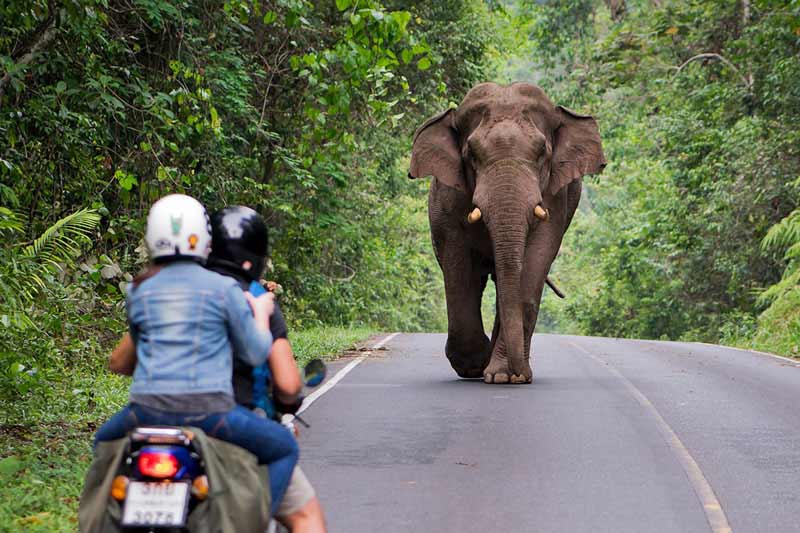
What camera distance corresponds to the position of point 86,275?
49.2 ft

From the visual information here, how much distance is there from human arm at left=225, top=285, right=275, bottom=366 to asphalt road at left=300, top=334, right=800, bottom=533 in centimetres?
282

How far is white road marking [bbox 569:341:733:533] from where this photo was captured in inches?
306

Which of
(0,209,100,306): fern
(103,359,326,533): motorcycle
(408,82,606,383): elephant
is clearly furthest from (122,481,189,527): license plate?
(408,82,606,383): elephant

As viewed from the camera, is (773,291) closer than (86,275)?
No

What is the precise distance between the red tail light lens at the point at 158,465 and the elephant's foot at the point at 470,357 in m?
11.2

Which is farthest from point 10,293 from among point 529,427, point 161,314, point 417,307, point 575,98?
point 417,307

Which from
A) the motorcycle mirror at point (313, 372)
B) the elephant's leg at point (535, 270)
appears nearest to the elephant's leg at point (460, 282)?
the elephant's leg at point (535, 270)

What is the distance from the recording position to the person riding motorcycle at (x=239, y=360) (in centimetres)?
513

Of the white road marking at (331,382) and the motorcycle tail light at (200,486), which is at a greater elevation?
the motorcycle tail light at (200,486)

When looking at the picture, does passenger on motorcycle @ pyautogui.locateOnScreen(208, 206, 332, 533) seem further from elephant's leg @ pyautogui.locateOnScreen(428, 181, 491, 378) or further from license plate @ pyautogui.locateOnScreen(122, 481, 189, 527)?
elephant's leg @ pyautogui.locateOnScreen(428, 181, 491, 378)

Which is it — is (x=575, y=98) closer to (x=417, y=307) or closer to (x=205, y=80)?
(x=417, y=307)

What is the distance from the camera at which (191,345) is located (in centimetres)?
484

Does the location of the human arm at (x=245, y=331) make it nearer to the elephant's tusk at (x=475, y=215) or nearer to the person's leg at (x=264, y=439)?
the person's leg at (x=264, y=439)

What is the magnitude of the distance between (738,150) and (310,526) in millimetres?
26795
